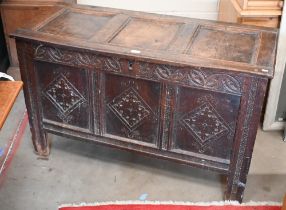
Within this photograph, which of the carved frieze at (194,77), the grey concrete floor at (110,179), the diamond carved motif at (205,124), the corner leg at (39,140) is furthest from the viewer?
the corner leg at (39,140)

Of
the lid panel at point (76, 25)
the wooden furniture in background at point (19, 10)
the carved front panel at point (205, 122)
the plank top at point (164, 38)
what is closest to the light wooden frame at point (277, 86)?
the plank top at point (164, 38)

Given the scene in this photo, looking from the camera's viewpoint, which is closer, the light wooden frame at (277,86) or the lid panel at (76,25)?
the lid panel at (76,25)

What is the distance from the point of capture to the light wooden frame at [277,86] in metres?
2.50

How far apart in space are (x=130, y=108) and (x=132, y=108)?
11mm

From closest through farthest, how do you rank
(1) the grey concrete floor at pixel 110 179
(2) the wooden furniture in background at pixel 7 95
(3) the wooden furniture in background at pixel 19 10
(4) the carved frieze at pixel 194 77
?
(2) the wooden furniture in background at pixel 7 95 < (4) the carved frieze at pixel 194 77 < (1) the grey concrete floor at pixel 110 179 < (3) the wooden furniture in background at pixel 19 10

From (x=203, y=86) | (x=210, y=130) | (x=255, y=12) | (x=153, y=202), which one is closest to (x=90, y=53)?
(x=203, y=86)

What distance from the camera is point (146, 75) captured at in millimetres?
1973

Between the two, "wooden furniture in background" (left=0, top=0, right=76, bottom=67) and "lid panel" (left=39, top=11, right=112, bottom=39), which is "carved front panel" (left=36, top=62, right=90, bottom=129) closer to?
"lid panel" (left=39, top=11, right=112, bottom=39)

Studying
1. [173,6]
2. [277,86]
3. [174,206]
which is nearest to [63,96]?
[174,206]

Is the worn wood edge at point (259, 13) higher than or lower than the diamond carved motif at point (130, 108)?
higher

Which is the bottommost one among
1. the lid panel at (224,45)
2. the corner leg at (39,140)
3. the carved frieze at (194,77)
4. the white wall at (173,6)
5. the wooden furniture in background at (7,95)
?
the corner leg at (39,140)

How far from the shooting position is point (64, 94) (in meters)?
2.20

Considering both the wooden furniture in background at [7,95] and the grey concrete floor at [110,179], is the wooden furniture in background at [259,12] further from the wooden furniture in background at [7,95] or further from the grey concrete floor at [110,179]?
the wooden furniture in background at [7,95]

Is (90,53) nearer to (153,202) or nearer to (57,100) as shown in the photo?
(57,100)
